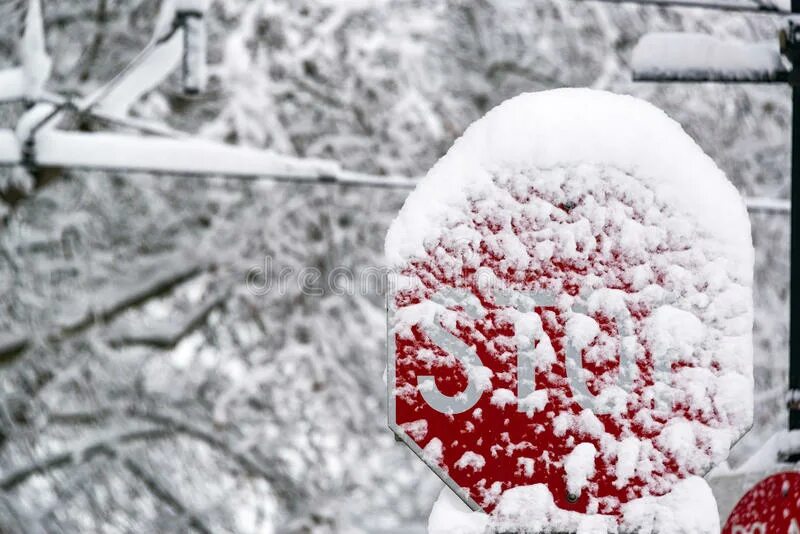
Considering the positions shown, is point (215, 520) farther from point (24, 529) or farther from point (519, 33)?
point (519, 33)

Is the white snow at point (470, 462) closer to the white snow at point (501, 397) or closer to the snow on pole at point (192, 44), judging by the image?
the white snow at point (501, 397)

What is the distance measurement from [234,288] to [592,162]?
6.17m

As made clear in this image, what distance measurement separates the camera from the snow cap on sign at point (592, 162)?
24.1 inches

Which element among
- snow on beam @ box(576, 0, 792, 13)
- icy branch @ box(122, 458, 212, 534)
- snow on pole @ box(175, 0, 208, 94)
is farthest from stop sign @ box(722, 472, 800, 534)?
icy branch @ box(122, 458, 212, 534)

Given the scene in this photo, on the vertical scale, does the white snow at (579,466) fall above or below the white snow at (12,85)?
above

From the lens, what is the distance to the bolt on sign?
602 mm

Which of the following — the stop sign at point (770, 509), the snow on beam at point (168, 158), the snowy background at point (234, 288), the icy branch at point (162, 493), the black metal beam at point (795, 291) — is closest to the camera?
the stop sign at point (770, 509)

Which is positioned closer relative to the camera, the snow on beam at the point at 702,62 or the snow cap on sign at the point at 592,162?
the snow cap on sign at the point at 592,162

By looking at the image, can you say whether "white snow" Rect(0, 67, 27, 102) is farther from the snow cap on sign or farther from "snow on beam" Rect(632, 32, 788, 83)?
the snow cap on sign

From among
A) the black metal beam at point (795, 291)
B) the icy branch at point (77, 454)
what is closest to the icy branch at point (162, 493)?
→ the icy branch at point (77, 454)

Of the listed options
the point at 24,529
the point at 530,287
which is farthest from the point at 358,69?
the point at 530,287

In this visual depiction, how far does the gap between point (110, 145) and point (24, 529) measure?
3639 mm

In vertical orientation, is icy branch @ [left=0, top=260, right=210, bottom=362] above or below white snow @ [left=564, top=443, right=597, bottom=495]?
below

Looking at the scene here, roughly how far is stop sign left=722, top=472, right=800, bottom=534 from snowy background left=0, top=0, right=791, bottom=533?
5.43 m
